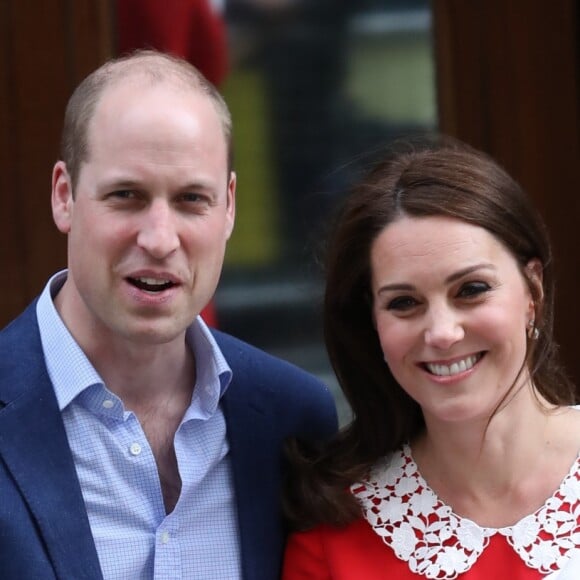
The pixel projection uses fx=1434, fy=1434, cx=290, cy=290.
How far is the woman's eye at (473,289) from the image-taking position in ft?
7.83

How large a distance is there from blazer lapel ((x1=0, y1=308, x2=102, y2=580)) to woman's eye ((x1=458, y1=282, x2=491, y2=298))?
2.30ft

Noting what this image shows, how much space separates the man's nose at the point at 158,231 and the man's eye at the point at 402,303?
0.39m

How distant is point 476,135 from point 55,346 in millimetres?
1703

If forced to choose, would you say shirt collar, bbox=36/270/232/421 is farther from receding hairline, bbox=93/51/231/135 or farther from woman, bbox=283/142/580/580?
receding hairline, bbox=93/51/231/135

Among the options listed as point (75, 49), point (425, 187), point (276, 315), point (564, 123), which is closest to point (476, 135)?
point (564, 123)

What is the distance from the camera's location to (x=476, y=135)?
149 inches

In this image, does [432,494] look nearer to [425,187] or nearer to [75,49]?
[425,187]

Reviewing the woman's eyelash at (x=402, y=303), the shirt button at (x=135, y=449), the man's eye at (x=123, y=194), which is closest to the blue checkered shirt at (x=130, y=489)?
the shirt button at (x=135, y=449)

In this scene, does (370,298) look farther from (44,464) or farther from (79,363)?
(44,464)

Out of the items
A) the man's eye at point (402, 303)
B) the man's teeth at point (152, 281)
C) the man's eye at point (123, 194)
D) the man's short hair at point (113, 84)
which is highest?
the man's short hair at point (113, 84)

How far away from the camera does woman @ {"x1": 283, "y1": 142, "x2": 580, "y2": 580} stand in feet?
7.87

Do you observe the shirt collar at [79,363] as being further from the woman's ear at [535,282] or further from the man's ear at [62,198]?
the woman's ear at [535,282]

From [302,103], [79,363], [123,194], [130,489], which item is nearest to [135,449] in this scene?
[130,489]

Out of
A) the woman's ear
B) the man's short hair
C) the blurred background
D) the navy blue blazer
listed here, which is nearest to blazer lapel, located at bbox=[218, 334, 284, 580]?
the navy blue blazer
